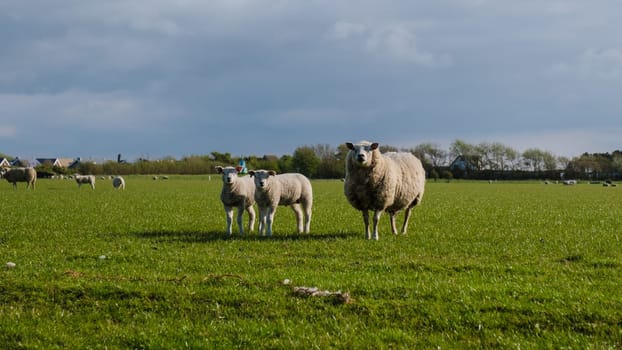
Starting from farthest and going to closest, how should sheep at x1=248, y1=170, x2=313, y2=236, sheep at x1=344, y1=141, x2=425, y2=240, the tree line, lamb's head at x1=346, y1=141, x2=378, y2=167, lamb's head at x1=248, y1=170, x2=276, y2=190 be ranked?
the tree line
sheep at x1=248, y1=170, x2=313, y2=236
lamb's head at x1=248, y1=170, x2=276, y2=190
sheep at x1=344, y1=141, x2=425, y2=240
lamb's head at x1=346, y1=141, x2=378, y2=167

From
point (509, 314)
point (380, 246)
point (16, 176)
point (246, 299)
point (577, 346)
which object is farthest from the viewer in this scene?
point (16, 176)

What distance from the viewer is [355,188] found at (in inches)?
603

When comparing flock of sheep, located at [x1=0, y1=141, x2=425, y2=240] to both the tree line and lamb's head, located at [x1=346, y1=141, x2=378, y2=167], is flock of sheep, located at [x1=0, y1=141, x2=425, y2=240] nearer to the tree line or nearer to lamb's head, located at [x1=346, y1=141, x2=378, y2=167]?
lamb's head, located at [x1=346, y1=141, x2=378, y2=167]

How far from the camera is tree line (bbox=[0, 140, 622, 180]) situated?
475 ft

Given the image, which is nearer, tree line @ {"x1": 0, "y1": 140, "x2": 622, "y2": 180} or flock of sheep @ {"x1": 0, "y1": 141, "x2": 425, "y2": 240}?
flock of sheep @ {"x1": 0, "y1": 141, "x2": 425, "y2": 240}

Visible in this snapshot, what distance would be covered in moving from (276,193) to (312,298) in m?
7.96

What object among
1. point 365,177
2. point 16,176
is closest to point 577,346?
point 365,177

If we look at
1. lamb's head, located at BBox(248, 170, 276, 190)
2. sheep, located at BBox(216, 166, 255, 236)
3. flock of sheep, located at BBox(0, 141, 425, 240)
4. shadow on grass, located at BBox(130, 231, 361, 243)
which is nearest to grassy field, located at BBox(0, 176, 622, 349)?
shadow on grass, located at BBox(130, 231, 361, 243)

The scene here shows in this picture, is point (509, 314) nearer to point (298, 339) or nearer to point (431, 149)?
point (298, 339)

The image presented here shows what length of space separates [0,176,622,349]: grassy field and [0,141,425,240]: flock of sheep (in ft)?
3.56

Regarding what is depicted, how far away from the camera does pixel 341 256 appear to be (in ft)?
40.4

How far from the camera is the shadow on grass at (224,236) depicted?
15.3 metres

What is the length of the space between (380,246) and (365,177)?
2410mm

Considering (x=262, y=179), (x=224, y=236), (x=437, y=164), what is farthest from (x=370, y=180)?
(x=437, y=164)
